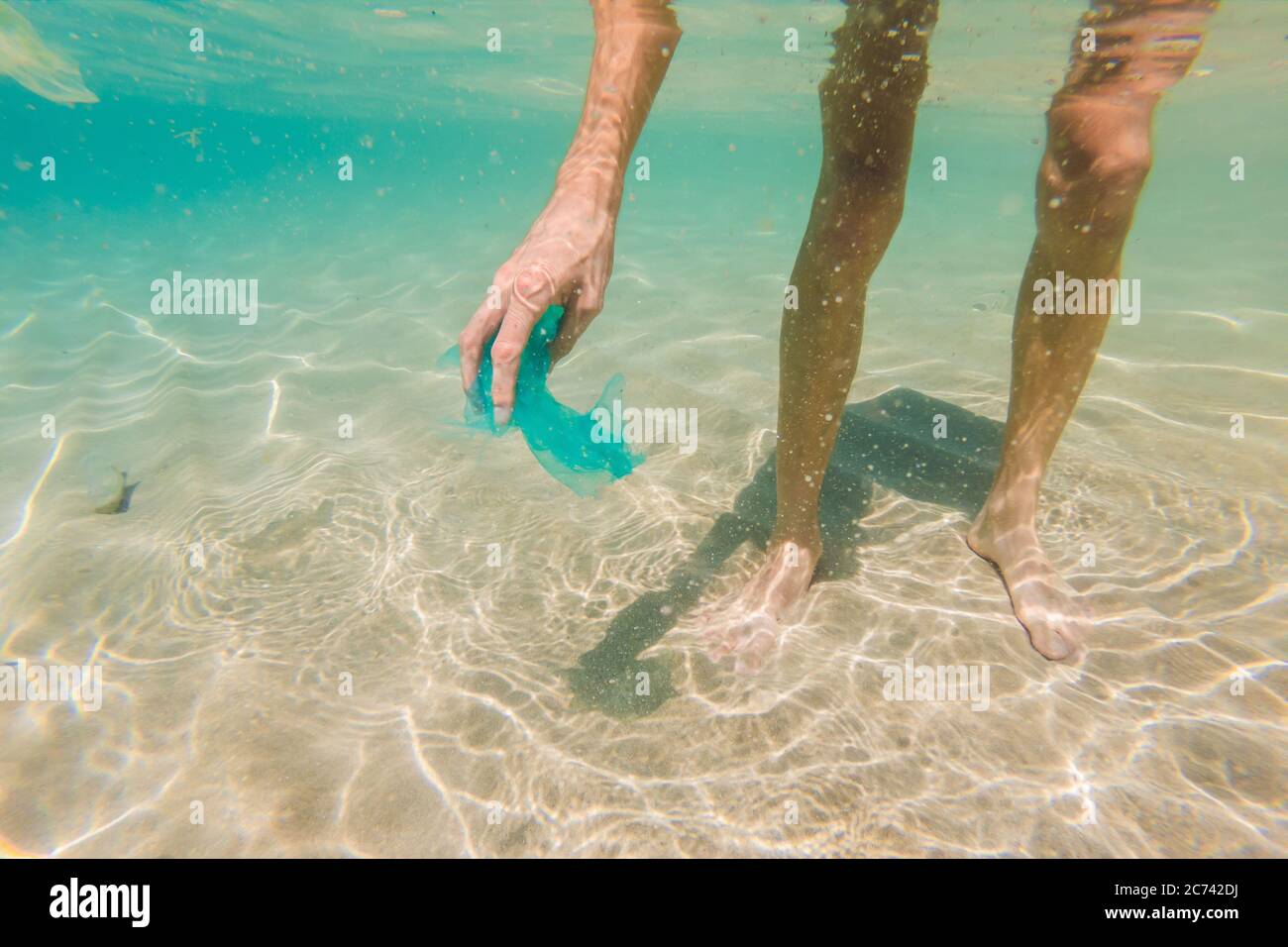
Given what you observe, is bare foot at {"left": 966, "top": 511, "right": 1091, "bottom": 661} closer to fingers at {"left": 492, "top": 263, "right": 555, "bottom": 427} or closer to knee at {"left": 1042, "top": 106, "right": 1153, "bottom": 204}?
knee at {"left": 1042, "top": 106, "right": 1153, "bottom": 204}

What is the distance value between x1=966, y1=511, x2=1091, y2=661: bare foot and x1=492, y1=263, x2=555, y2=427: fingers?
8.21ft

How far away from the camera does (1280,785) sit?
2.01 meters

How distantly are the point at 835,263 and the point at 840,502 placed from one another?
5.44 feet

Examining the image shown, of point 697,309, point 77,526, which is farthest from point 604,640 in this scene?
point 697,309

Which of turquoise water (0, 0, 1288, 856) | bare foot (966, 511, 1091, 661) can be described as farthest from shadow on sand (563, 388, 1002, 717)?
bare foot (966, 511, 1091, 661)

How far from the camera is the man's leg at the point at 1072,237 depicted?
8.69ft

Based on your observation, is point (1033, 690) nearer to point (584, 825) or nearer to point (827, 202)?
point (584, 825)

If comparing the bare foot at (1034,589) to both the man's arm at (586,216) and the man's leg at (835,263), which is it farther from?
the man's arm at (586,216)

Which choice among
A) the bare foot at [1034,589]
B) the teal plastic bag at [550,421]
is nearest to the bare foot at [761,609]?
the bare foot at [1034,589]

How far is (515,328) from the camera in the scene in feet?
5.25

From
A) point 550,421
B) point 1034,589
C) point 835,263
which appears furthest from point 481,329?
point 1034,589

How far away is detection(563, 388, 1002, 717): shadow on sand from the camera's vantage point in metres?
2.70

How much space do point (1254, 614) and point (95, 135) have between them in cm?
14209

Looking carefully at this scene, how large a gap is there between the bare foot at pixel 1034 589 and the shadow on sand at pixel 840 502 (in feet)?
1.72
